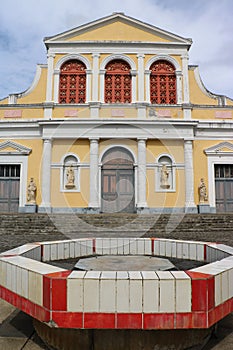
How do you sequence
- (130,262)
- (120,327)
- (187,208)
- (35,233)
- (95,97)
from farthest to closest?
(95,97), (187,208), (35,233), (130,262), (120,327)

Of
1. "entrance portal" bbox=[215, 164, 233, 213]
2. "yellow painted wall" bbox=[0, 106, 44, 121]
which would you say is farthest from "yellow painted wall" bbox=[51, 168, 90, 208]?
"entrance portal" bbox=[215, 164, 233, 213]

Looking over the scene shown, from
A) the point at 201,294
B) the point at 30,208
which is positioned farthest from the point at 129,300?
the point at 30,208

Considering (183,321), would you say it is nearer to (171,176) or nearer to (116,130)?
(171,176)

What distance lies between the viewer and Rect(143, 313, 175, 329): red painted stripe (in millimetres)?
2420

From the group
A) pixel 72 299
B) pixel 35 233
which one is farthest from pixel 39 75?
pixel 72 299

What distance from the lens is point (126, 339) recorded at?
2676 mm

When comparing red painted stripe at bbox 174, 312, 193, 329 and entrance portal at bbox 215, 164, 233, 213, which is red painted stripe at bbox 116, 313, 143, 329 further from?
entrance portal at bbox 215, 164, 233, 213

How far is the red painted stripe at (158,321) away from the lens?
2.42m

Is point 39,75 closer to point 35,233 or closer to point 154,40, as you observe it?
point 154,40

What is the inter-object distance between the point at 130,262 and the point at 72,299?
64.8 inches

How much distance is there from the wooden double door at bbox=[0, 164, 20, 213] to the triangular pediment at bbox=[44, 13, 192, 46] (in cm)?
842

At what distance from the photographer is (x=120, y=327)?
2.43 m

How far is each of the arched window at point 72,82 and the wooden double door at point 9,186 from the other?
4.95m

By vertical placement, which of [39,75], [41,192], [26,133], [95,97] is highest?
[39,75]
